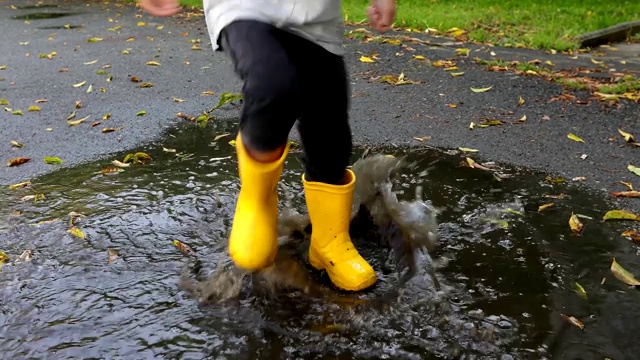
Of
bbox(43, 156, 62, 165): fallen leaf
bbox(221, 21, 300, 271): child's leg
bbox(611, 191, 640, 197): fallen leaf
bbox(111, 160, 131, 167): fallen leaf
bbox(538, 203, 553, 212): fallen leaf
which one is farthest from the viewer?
bbox(43, 156, 62, 165): fallen leaf

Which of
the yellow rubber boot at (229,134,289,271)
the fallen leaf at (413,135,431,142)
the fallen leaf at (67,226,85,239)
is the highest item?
the yellow rubber boot at (229,134,289,271)

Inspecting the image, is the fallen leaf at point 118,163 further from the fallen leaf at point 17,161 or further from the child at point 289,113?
the child at point 289,113

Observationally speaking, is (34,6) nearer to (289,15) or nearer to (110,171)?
(110,171)

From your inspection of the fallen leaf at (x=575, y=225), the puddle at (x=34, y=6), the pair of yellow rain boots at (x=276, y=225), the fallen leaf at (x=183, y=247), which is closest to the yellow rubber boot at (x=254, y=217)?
the pair of yellow rain boots at (x=276, y=225)

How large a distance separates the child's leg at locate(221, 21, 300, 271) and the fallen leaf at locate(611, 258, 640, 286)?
45.5 inches

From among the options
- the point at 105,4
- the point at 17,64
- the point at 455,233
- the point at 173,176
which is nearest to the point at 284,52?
the point at 455,233

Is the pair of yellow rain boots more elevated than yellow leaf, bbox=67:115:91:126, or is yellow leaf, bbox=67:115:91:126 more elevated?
the pair of yellow rain boots

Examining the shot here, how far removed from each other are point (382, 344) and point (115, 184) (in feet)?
5.90

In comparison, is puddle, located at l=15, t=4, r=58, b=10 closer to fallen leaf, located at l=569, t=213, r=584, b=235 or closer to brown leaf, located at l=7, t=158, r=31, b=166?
brown leaf, located at l=7, t=158, r=31, b=166

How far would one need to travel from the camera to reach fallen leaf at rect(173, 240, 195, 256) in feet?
7.63

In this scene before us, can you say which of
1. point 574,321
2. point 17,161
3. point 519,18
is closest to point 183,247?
point 574,321

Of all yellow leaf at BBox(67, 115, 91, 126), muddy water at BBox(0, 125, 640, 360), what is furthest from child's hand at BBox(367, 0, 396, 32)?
yellow leaf at BBox(67, 115, 91, 126)

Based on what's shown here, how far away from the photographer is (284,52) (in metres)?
1.67

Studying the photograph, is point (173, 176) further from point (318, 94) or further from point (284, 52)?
point (284, 52)
